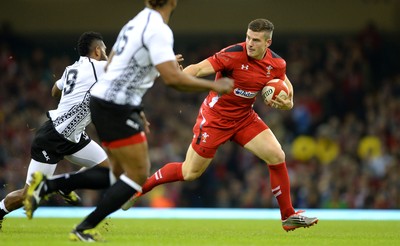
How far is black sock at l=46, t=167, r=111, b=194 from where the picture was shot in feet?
22.8

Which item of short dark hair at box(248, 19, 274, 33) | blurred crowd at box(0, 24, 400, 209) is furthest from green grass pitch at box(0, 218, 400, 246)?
blurred crowd at box(0, 24, 400, 209)

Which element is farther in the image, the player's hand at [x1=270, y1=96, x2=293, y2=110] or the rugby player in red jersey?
Result: the rugby player in red jersey

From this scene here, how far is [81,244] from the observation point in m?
6.50

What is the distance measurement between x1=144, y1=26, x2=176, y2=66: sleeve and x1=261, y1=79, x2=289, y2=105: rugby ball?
96.9 inches

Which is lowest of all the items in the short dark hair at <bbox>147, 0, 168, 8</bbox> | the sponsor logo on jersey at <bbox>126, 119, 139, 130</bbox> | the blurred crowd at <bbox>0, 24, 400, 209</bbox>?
the blurred crowd at <bbox>0, 24, 400, 209</bbox>

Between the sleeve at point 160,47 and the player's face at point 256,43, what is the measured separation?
2.51 m

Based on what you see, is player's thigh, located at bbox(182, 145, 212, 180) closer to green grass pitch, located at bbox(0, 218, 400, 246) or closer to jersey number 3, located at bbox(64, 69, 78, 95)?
green grass pitch, located at bbox(0, 218, 400, 246)

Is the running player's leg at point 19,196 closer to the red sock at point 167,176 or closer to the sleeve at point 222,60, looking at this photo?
the red sock at point 167,176

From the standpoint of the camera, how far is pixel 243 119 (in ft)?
30.2

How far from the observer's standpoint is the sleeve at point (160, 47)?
6488 millimetres

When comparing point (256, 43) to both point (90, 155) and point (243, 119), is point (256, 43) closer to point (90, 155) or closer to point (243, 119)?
point (243, 119)

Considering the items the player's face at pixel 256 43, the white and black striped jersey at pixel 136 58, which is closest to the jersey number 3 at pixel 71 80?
the white and black striped jersey at pixel 136 58

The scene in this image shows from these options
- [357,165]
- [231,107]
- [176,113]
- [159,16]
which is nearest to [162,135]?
[176,113]

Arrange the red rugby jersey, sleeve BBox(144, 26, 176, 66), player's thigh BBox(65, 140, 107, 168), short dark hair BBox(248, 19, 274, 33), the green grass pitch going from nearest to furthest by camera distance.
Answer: sleeve BBox(144, 26, 176, 66) < the green grass pitch < player's thigh BBox(65, 140, 107, 168) < short dark hair BBox(248, 19, 274, 33) < the red rugby jersey
